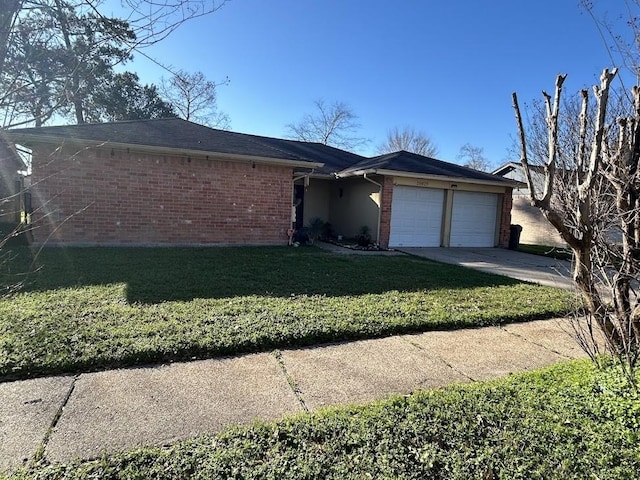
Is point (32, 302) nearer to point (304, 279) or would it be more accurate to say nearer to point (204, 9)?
point (304, 279)

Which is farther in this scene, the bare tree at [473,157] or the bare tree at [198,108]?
the bare tree at [473,157]

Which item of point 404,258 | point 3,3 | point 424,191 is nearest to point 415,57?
point 424,191

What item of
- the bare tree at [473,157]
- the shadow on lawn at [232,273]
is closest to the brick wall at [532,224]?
the shadow on lawn at [232,273]

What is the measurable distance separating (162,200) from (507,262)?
1037cm

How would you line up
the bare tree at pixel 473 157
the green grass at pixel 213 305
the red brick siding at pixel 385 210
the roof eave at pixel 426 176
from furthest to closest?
the bare tree at pixel 473 157 → the red brick siding at pixel 385 210 → the roof eave at pixel 426 176 → the green grass at pixel 213 305

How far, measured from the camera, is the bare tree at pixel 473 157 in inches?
1520

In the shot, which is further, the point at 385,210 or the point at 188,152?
the point at 385,210

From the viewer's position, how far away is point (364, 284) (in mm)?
6629

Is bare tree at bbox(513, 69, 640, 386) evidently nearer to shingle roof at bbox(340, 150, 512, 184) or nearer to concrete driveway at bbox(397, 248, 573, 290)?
concrete driveway at bbox(397, 248, 573, 290)

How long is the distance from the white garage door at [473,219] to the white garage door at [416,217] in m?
0.73

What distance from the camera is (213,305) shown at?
16.1ft

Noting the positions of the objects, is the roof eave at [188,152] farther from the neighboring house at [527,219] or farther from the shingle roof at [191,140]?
the neighboring house at [527,219]

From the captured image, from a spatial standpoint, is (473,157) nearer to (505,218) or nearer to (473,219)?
(505,218)

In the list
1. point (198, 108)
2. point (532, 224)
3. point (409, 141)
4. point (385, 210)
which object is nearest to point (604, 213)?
point (385, 210)
